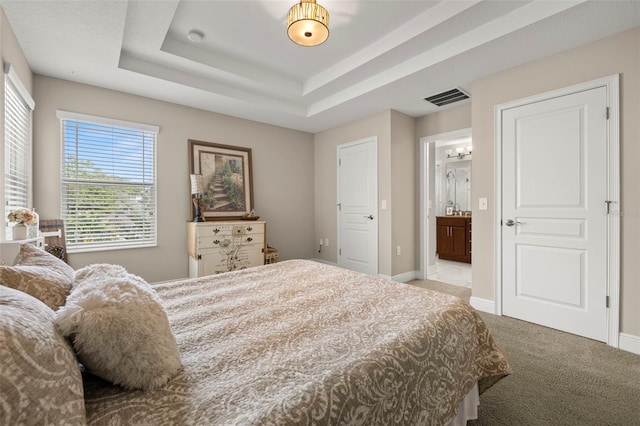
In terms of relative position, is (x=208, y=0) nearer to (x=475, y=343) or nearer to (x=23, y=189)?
(x=23, y=189)

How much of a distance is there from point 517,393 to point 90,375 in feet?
7.12

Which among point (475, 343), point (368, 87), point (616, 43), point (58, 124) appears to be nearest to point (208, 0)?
point (368, 87)

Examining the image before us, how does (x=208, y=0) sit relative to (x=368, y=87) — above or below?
above

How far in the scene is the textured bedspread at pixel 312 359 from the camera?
0.72 meters

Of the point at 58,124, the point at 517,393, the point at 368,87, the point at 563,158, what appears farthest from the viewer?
the point at 368,87

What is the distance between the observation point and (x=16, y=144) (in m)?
2.49

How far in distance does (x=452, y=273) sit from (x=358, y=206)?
6.63 ft

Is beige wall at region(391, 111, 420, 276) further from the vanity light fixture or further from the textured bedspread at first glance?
the vanity light fixture

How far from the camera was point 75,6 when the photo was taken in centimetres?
201

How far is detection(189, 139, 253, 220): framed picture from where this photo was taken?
4023 mm

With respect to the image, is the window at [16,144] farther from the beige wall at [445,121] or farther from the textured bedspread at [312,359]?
the beige wall at [445,121]

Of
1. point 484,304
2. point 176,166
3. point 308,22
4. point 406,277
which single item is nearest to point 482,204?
point 484,304

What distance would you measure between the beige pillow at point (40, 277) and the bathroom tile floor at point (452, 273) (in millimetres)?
4320

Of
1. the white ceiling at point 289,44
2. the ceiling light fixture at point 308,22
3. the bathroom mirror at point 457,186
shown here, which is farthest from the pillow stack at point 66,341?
the bathroom mirror at point 457,186
